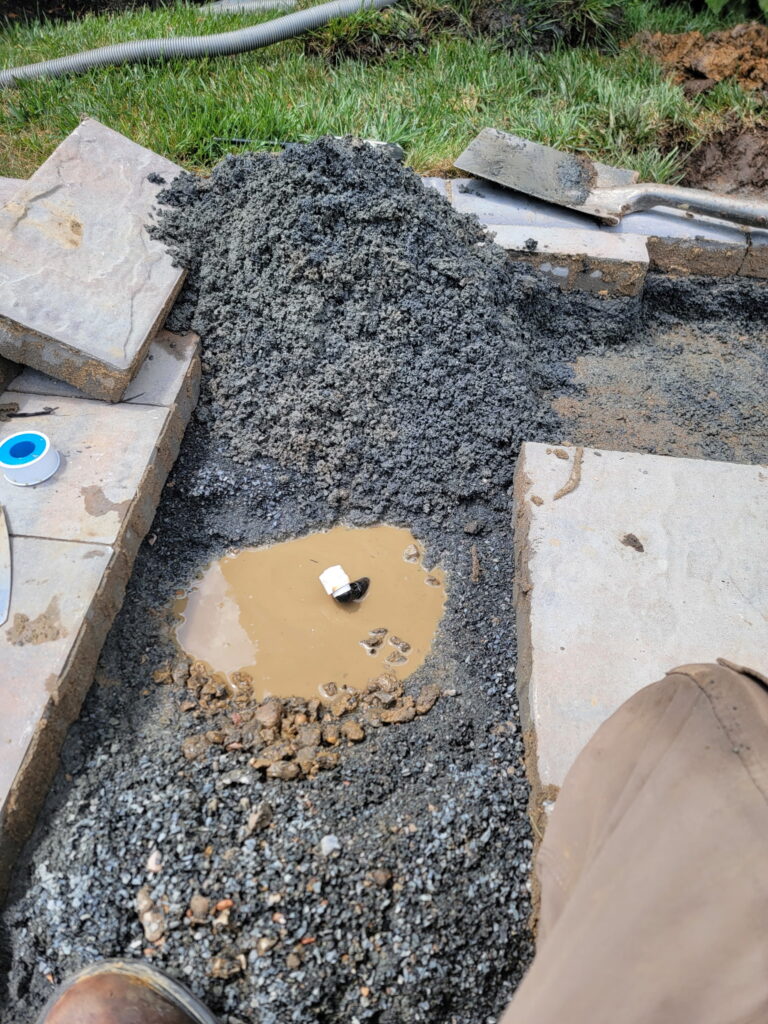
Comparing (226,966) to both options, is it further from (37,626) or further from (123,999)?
(37,626)

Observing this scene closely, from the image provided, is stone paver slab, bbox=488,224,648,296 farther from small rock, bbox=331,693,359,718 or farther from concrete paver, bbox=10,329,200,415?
small rock, bbox=331,693,359,718

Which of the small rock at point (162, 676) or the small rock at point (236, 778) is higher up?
the small rock at point (162, 676)

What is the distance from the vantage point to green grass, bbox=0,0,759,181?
3918 millimetres

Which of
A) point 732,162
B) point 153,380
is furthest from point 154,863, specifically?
point 732,162

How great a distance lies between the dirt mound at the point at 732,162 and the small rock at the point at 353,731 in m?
3.77

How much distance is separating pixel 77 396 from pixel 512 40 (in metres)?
4.21

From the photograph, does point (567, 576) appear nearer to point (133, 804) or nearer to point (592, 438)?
point (592, 438)

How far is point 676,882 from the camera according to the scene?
925mm

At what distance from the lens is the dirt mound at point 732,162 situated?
418 centimetres

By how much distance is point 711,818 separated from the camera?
94 centimetres

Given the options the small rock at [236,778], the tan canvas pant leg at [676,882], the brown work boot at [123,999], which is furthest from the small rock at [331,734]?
the tan canvas pant leg at [676,882]

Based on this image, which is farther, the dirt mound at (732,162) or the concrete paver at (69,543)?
the dirt mound at (732,162)

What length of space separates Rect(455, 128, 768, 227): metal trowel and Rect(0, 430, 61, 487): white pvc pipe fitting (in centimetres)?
241

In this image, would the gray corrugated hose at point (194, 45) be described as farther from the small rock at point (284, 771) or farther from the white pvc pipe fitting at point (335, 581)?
the small rock at point (284, 771)
